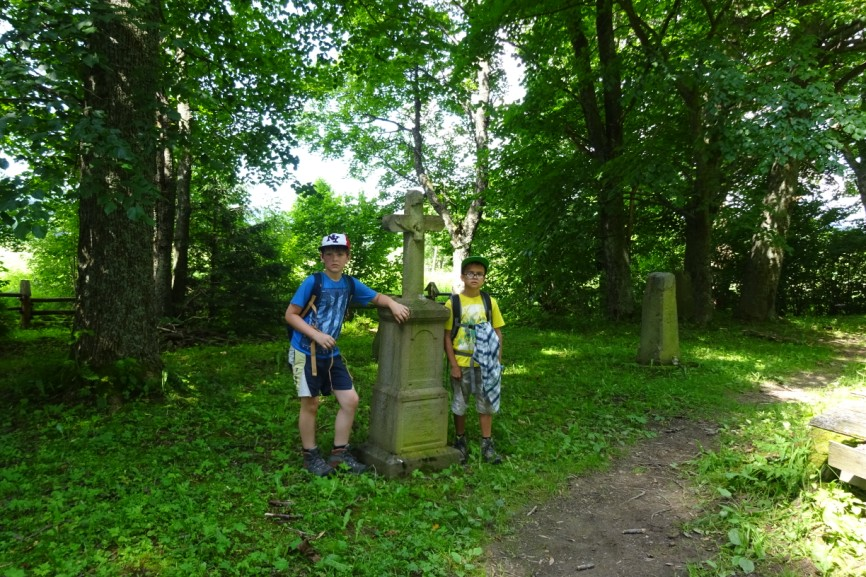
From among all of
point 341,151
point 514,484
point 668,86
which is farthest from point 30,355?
point 341,151

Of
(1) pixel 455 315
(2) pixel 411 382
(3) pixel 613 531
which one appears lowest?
(3) pixel 613 531

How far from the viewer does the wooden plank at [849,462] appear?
130 inches

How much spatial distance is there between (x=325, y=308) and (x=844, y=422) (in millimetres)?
3909

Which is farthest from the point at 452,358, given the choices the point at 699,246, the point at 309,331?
the point at 699,246

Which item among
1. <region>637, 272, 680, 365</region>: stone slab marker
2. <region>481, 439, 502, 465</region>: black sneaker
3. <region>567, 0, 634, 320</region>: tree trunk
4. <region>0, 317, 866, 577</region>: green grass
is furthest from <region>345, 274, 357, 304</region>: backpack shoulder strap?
<region>567, 0, 634, 320</region>: tree trunk

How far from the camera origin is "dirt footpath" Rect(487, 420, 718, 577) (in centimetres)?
316

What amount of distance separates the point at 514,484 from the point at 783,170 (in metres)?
12.7

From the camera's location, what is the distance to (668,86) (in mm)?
9562

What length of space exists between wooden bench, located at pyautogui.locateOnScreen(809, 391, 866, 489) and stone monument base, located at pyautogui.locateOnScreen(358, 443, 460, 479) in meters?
2.78

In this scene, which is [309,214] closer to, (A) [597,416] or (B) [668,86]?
(B) [668,86]

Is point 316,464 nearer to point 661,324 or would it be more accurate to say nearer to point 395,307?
point 395,307

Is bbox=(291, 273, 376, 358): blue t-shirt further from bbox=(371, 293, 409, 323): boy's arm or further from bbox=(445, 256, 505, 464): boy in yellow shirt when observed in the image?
bbox=(445, 256, 505, 464): boy in yellow shirt

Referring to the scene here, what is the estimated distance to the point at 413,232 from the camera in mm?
4656

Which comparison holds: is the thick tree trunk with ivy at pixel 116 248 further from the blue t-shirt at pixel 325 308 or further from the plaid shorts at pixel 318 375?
the plaid shorts at pixel 318 375
